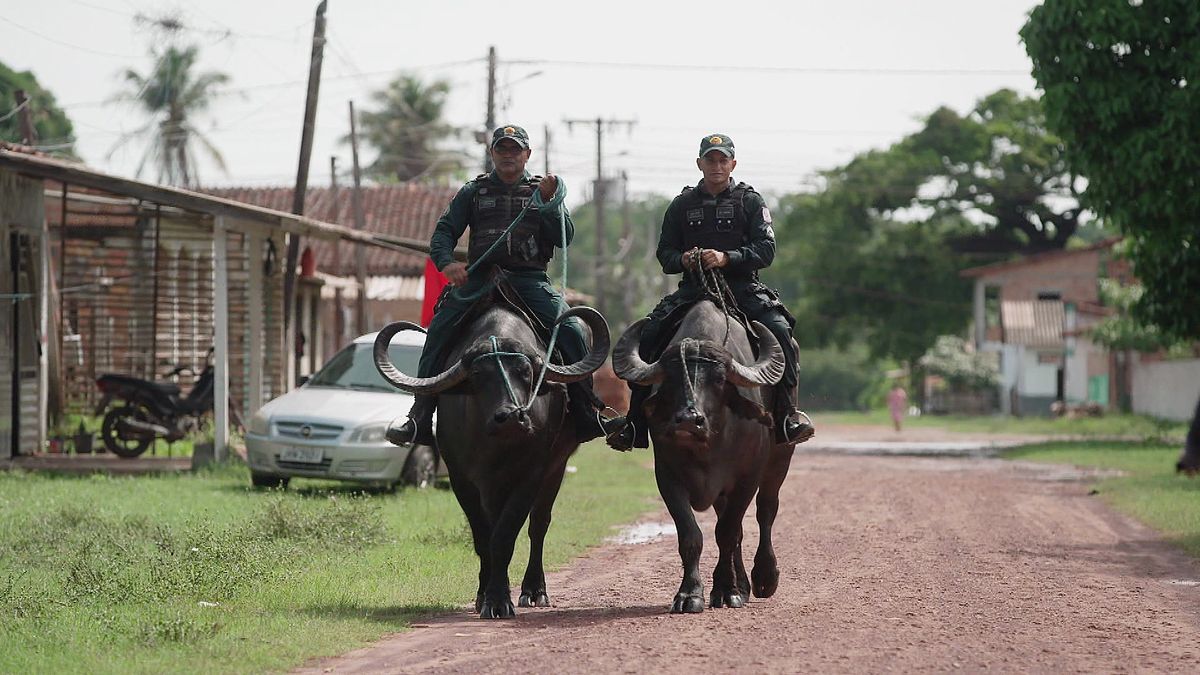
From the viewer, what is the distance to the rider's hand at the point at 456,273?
10.1m

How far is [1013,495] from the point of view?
2123 centimetres

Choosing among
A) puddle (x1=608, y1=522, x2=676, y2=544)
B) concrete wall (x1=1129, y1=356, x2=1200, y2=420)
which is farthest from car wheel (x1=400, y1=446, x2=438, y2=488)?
concrete wall (x1=1129, y1=356, x2=1200, y2=420)

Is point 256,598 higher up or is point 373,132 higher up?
point 373,132

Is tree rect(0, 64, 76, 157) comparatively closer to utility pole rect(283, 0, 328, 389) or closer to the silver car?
utility pole rect(283, 0, 328, 389)

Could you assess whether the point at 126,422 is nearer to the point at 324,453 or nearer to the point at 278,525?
the point at 324,453

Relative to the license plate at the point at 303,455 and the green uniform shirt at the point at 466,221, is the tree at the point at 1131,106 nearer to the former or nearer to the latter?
the license plate at the point at 303,455

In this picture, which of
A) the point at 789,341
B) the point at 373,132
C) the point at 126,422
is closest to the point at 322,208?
the point at 373,132

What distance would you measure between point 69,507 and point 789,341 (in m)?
7.39

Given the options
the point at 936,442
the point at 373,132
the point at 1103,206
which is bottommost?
the point at 936,442

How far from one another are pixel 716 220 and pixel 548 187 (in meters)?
1.10

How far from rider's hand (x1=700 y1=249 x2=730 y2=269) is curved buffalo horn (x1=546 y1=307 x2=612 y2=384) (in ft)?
2.39

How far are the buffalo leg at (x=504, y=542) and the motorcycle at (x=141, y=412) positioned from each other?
1384 cm

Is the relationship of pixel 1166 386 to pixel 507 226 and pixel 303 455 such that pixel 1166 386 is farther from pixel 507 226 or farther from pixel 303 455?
pixel 507 226

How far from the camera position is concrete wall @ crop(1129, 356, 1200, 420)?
45906mm
